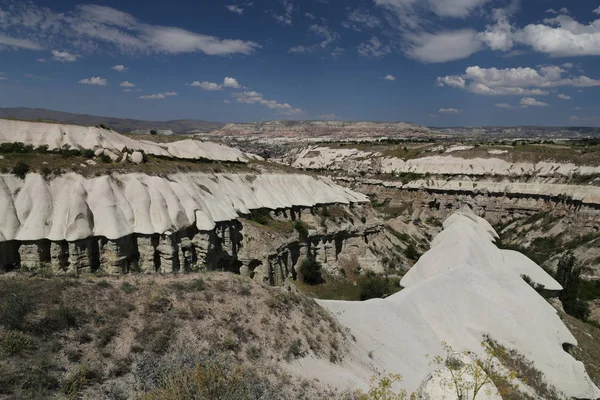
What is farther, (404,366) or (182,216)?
(182,216)

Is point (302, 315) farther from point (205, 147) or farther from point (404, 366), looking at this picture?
point (205, 147)

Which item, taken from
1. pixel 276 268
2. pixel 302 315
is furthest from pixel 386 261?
pixel 302 315

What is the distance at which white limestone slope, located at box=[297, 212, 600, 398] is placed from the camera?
1493cm

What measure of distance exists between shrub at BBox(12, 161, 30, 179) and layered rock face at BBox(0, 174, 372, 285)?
36cm

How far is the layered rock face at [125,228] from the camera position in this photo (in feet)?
65.2

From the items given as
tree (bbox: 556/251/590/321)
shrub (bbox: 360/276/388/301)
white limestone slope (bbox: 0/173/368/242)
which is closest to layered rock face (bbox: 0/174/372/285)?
white limestone slope (bbox: 0/173/368/242)

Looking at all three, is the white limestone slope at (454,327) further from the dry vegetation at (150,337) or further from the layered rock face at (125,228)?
the layered rock face at (125,228)

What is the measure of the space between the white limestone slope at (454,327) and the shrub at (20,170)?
20.2 meters

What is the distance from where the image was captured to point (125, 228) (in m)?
22.1

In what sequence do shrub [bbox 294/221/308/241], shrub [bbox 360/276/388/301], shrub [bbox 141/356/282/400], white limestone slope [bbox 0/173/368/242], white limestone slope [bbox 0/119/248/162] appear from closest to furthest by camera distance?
shrub [bbox 141/356/282/400] < white limestone slope [bbox 0/173/368/242] < white limestone slope [bbox 0/119/248/162] < shrub [bbox 360/276/388/301] < shrub [bbox 294/221/308/241]

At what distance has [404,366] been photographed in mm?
14805

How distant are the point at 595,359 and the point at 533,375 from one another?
788cm

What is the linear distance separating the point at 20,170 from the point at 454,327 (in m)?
27.6

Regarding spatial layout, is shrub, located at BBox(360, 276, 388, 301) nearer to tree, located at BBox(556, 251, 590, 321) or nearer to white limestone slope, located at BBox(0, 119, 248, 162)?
tree, located at BBox(556, 251, 590, 321)
